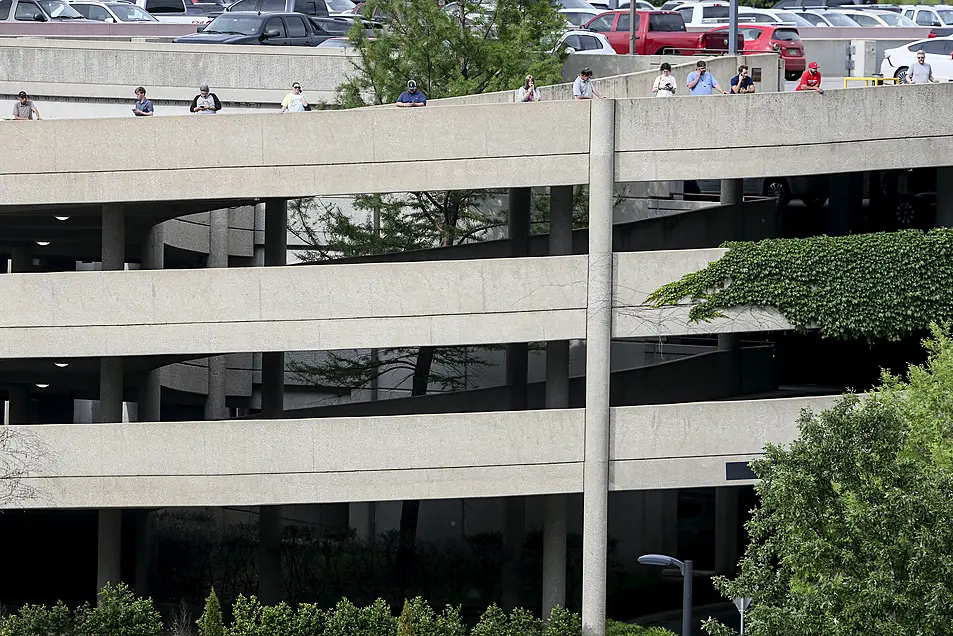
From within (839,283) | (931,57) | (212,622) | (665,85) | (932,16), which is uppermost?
(932,16)

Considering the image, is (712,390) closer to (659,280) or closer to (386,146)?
(659,280)

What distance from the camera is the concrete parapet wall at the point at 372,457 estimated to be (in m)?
25.0

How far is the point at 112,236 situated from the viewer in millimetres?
26219

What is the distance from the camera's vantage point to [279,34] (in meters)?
40.3

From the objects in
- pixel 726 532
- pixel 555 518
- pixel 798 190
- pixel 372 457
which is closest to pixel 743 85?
pixel 555 518

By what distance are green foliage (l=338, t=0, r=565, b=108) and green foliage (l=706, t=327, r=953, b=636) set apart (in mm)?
14996

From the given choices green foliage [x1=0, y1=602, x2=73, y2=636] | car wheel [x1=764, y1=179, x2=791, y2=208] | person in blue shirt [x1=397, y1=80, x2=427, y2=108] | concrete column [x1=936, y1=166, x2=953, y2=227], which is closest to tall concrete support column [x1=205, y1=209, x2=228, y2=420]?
person in blue shirt [x1=397, y1=80, x2=427, y2=108]

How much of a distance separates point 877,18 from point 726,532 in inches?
1096

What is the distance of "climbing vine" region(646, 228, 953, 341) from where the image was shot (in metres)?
25.3

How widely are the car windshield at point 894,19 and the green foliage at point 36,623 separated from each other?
40938 mm

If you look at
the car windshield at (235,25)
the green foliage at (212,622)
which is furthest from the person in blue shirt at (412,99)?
the car windshield at (235,25)

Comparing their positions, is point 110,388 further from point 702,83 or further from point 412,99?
point 702,83

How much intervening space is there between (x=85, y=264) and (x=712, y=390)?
19.1 m

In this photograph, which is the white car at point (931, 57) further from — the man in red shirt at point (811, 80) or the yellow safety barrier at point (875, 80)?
the man in red shirt at point (811, 80)
